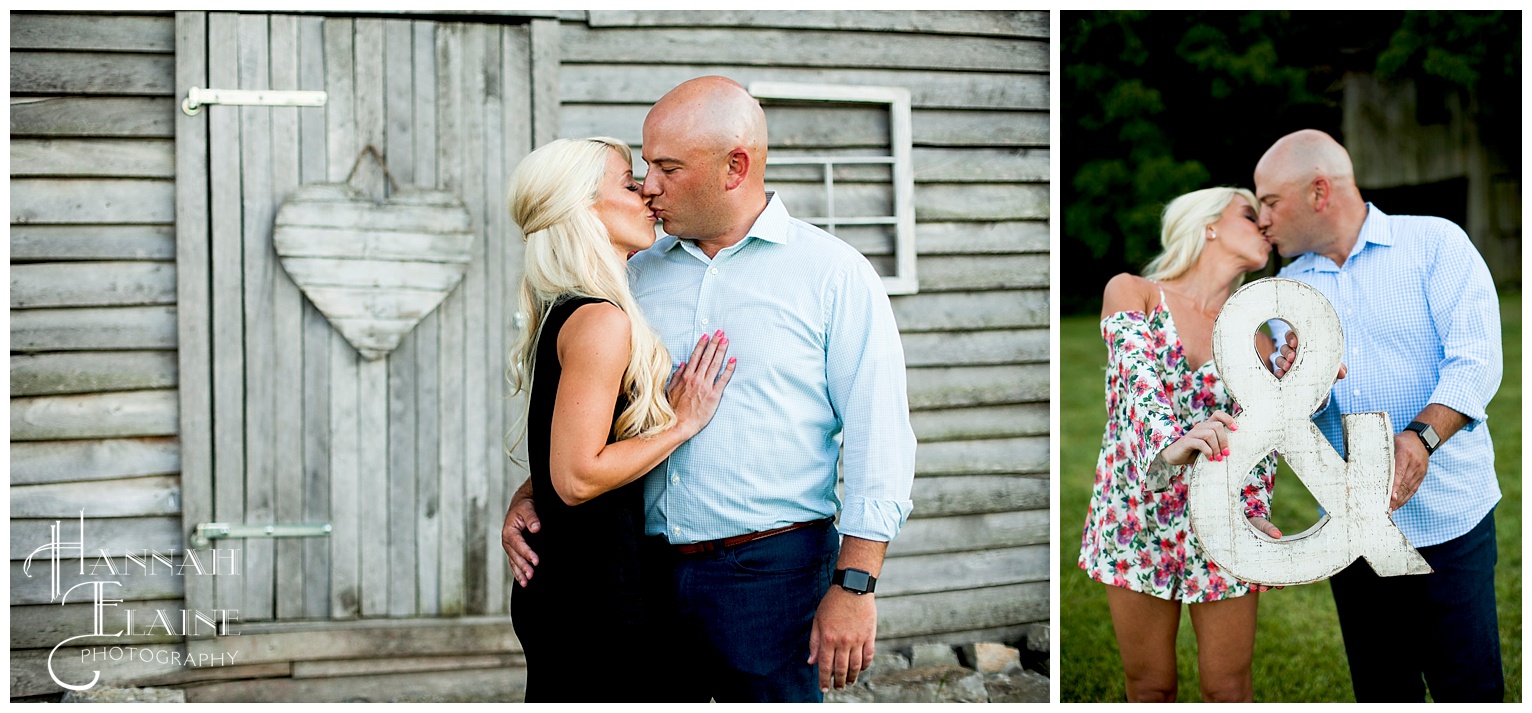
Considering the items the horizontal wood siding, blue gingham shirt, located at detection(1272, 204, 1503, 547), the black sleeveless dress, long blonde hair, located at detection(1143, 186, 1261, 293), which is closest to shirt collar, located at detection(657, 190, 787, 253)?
the black sleeveless dress

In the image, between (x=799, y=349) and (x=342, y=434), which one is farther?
(x=342, y=434)

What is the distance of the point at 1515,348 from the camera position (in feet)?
19.9

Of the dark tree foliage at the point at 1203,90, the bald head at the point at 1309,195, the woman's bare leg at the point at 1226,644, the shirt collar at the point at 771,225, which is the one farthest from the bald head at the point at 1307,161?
the shirt collar at the point at 771,225

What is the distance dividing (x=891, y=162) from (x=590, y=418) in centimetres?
180

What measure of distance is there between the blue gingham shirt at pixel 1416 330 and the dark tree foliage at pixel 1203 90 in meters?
0.81

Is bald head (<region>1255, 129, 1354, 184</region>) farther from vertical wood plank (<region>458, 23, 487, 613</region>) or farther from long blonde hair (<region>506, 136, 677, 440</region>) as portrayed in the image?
vertical wood plank (<region>458, 23, 487, 613</region>)

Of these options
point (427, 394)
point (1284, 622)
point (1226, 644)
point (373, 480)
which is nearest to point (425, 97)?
point (427, 394)

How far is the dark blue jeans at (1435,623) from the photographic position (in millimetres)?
2283

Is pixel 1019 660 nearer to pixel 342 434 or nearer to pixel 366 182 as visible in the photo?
pixel 342 434

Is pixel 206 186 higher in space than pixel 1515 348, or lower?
higher

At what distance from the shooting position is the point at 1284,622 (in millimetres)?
3811

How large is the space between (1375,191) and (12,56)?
13.3 ft

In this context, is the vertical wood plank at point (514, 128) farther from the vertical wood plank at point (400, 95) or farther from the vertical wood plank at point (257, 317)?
the vertical wood plank at point (257, 317)

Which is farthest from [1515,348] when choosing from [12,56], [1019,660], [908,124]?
[12,56]
